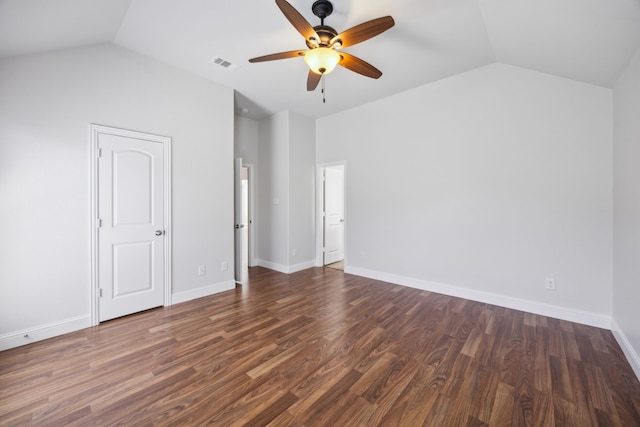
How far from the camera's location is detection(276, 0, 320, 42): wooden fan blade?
1.75 m

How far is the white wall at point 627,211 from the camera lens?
2074 mm

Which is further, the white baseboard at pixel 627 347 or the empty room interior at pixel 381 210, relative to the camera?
the white baseboard at pixel 627 347

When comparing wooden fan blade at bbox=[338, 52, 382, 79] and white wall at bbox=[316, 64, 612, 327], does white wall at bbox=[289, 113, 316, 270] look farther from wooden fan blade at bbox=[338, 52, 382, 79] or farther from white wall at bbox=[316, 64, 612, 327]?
wooden fan blade at bbox=[338, 52, 382, 79]

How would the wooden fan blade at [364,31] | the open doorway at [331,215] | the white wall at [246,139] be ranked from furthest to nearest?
1. the open doorway at [331,215]
2. the white wall at [246,139]
3. the wooden fan blade at [364,31]

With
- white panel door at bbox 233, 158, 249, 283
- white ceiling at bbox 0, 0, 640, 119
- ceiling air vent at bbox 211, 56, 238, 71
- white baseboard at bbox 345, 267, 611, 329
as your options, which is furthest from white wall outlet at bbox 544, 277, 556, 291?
ceiling air vent at bbox 211, 56, 238, 71

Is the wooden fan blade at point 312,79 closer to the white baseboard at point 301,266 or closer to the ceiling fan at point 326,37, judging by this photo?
the ceiling fan at point 326,37

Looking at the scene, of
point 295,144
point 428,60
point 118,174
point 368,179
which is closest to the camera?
point 118,174

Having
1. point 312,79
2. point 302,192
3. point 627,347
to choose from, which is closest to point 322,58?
point 312,79

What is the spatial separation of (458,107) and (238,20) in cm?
293

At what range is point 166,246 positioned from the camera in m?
3.29

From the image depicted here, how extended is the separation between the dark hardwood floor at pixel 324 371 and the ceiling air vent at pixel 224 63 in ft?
9.95

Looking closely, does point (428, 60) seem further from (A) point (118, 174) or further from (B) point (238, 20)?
(A) point (118, 174)

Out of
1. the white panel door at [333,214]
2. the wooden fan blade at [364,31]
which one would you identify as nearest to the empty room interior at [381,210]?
the wooden fan blade at [364,31]

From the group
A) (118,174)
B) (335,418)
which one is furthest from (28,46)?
(335,418)
